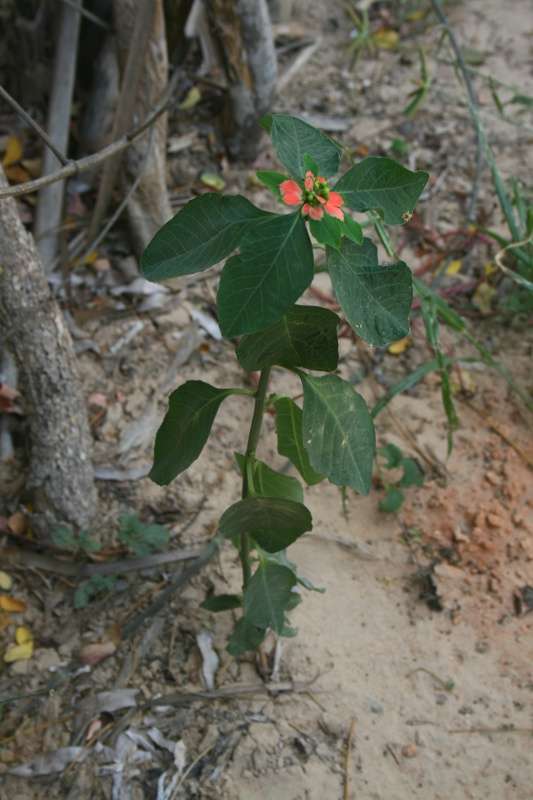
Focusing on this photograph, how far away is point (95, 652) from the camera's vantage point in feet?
7.18

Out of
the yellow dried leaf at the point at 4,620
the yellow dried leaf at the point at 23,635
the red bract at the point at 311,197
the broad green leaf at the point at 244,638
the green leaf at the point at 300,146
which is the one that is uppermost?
the green leaf at the point at 300,146

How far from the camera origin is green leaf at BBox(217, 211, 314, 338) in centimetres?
131

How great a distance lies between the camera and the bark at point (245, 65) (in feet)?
9.86

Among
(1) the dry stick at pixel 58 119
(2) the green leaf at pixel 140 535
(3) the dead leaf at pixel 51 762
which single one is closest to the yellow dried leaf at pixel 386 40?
(1) the dry stick at pixel 58 119

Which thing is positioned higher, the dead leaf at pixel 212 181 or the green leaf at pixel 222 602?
the dead leaf at pixel 212 181

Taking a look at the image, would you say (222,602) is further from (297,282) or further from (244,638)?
(297,282)

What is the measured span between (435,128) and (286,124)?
2337 mm

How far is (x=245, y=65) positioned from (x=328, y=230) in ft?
6.63

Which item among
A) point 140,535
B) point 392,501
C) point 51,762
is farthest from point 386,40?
point 51,762

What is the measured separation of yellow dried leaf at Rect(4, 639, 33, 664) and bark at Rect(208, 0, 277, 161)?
78.9 inches

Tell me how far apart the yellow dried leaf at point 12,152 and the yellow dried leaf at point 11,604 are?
62.5 inches

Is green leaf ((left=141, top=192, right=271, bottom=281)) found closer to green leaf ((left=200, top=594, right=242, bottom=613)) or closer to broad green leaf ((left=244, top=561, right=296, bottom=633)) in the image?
broad green leaf ((left=244, top=561, right=296, bottom=633))

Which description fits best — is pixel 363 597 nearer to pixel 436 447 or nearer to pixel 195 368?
pixel 436 447

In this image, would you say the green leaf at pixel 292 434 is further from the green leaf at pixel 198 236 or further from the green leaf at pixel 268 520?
the green leaf at pixel 198 236
